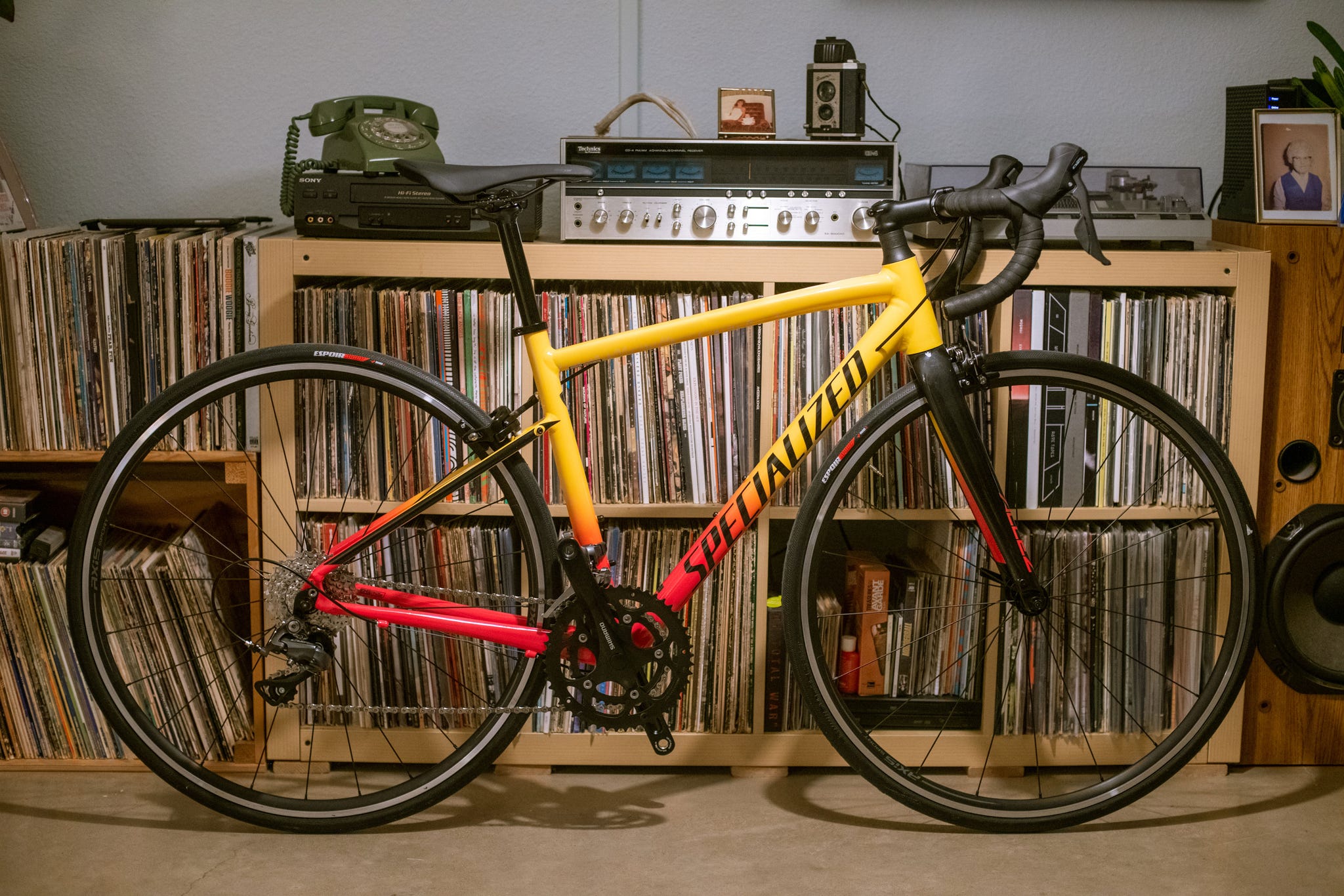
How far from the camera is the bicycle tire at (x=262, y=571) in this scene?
1.69 metres

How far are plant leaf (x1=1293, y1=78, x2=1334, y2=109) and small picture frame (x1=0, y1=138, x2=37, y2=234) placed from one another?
90.7 inches

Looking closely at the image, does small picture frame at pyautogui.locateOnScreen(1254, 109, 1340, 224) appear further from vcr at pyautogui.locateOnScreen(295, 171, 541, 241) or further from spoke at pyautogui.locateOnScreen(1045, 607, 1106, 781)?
vcr at pyautogui.locateOnScreen(295, 171, 541, 241)

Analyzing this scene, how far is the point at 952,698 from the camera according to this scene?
1968 millimetres

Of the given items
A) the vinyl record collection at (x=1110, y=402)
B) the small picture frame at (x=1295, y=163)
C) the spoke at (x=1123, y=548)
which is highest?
the small picture frame at (x=1295, y=163)

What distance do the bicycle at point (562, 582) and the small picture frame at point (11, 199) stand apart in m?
0.54

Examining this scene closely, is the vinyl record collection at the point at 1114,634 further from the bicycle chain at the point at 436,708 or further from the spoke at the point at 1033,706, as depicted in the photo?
the bicycle chain at the point at 436,708

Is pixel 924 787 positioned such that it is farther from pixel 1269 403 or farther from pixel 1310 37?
pixel 1310 37

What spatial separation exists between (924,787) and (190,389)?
4.13ft

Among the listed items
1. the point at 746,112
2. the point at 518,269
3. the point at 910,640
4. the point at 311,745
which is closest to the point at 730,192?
the point at 746,112

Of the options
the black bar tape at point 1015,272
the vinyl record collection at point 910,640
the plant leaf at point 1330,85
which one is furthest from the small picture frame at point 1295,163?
the vinyl record collection at point 910,640

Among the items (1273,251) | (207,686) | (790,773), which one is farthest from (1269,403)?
(207,686)

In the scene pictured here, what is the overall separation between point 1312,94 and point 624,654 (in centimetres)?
157

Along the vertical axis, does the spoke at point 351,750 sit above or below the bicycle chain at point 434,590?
below

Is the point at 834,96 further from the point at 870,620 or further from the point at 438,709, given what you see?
the point at 438,709
